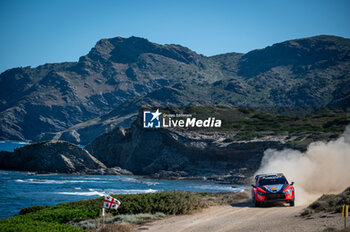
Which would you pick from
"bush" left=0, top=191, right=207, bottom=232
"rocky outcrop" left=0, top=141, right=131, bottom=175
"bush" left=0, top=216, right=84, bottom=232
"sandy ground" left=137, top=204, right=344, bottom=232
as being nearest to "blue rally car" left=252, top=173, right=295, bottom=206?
"sandy ground" left=137, top=204, right=344, bottom=232

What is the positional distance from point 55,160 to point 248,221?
87029mm

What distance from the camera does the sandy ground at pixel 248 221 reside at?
54.3ft

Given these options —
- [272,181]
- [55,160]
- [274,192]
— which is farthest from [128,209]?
[55,160]

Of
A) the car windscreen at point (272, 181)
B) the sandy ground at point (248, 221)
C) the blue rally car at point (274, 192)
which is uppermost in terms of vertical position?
the car windscreen at point (272, 181)

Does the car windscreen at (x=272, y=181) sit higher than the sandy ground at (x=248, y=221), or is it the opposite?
the car windscreen at (x=272, y=181)

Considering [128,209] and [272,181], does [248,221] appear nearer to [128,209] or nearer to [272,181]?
[272,181]

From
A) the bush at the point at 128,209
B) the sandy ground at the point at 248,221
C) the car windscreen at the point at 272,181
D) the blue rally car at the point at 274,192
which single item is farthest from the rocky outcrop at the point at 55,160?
the sandy ground at the point at 248,221

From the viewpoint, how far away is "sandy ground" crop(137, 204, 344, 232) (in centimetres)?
1656

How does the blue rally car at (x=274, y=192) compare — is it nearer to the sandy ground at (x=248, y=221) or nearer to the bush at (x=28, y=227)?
the sandy ground at (x=248, y=221)

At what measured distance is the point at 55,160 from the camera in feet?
326

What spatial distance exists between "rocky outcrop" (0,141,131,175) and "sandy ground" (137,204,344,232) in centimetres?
7847

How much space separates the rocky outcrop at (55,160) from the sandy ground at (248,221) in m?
78.5

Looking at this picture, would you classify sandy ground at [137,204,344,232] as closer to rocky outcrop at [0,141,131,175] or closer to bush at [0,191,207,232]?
bush at [0,191,207,232]

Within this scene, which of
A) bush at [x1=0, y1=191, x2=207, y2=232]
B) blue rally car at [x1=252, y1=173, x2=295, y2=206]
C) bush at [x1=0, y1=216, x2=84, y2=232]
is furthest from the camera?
blue rally car at [x1=252, y1=173, x2=295, y2=206]
